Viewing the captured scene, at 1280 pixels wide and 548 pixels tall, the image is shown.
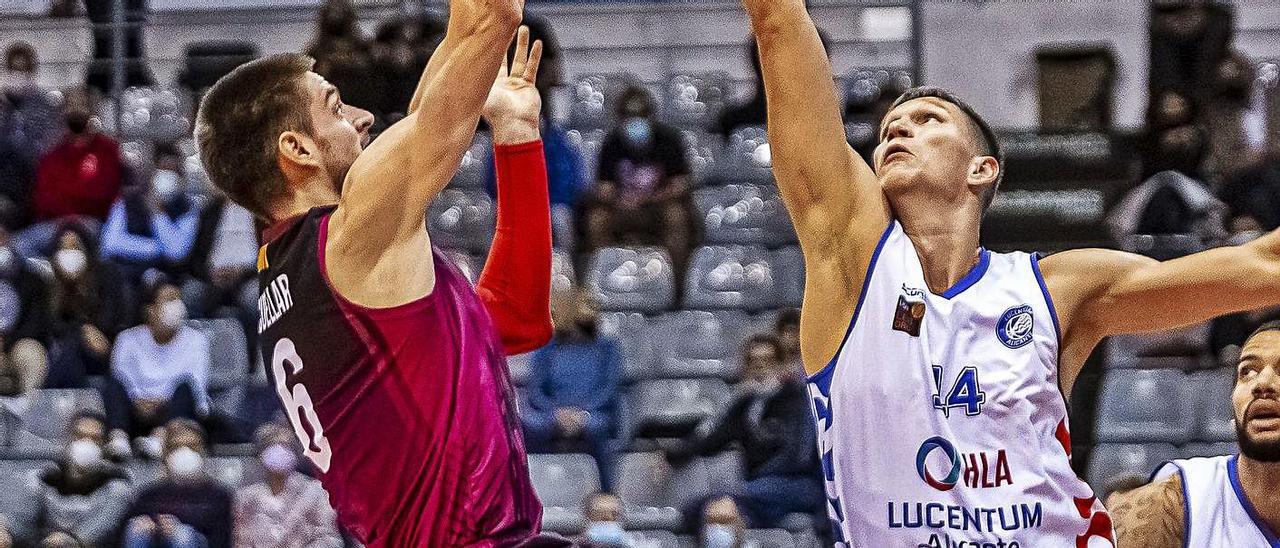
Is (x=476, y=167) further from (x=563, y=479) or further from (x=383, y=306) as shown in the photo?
(x=383, y=306)

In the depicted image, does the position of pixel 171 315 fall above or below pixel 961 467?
below

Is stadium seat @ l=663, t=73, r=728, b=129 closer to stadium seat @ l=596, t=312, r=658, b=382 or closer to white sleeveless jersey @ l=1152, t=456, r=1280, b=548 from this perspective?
stadium seat @ l=596, t=312, r=658, b=382

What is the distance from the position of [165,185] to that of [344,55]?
1450mm

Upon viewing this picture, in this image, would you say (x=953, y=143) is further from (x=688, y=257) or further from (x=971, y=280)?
(x=688, y=257)

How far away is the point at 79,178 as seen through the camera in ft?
35.2

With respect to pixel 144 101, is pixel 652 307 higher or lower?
lower

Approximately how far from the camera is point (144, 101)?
1169 centimetres

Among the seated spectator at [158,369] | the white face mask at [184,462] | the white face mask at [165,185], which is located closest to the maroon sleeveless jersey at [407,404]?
the white face mask at [184,462]

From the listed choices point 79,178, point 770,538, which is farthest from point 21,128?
point 770,538

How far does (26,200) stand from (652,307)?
416 cm

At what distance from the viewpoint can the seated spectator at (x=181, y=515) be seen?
879cm

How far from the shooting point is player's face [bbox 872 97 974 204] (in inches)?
160

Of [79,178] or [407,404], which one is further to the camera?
[79,178]

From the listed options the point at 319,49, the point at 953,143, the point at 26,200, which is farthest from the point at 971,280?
the point at 26,200
